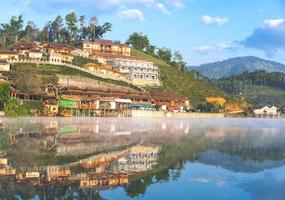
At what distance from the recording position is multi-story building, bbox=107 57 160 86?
115m

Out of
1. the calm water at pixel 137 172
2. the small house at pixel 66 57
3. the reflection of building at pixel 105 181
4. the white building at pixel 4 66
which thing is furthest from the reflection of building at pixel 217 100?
the reflection of building at pixel 105 181

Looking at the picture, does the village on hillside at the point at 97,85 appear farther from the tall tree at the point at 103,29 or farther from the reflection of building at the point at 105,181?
the reflection of building at the point at 105,181

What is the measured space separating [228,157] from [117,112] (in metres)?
67.6

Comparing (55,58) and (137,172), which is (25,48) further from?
(137,172)

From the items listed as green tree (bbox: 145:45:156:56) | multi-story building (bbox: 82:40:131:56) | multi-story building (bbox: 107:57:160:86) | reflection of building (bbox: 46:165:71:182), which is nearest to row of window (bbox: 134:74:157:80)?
multi-story building (bbox: 107:57:160:86)

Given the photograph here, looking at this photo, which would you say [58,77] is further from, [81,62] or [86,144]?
[86,144]

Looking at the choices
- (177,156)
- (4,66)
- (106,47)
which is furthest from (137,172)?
(106,47)

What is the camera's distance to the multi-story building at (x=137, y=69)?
115 metres

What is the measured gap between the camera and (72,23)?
133000mm

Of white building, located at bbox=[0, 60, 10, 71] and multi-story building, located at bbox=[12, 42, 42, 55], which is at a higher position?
multi-story building, located at bbox=[12, 42, 42, 55]

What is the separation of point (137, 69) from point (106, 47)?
14.7 metres

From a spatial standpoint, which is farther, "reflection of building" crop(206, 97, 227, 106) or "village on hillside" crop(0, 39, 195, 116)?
"reflection of building" crop(206, 97, 227, 106)

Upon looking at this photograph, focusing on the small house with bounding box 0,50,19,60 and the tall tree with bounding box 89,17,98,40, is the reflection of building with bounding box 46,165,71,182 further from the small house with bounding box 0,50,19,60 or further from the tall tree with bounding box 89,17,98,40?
the tall tree with bounding box 89,17,98,40

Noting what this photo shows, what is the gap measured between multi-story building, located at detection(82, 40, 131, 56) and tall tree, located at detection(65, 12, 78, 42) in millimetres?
12022
